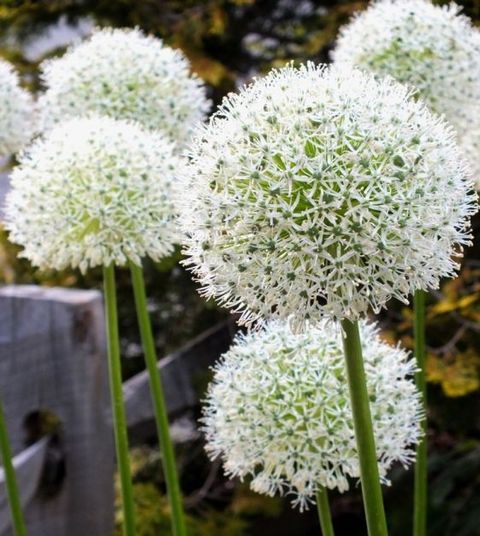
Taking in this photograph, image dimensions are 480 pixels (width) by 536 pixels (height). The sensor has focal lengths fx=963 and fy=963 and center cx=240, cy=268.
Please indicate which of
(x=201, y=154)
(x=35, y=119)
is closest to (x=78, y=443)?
(x=35, y=119)

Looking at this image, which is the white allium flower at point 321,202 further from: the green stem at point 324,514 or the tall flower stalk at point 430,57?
the tall flower stalk at point 430,57

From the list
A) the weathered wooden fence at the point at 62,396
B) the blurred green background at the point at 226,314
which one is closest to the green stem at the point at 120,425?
the weathered wooden fence at the point at 62,396

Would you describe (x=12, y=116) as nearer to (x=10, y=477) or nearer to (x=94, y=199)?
(x=94, y=199)

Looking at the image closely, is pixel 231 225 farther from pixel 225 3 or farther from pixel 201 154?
pixel 225 3

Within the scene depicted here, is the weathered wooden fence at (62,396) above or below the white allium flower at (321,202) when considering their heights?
above

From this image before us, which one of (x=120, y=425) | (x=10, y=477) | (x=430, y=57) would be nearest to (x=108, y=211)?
(x=120, y=425)

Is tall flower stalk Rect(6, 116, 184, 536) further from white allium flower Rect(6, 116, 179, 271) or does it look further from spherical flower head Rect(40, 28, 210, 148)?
spherical flower head Rect(40, 28, 210, 148)
